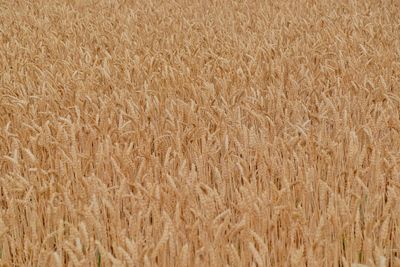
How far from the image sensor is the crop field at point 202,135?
1557 mm

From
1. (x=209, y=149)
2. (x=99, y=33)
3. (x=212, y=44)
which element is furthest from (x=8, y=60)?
(x=209, y=149)

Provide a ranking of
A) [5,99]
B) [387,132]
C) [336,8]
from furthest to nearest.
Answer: [336,8] < [5,99] < [387,132]

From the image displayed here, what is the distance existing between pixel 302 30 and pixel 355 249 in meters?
3.32

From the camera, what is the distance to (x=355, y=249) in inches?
59.5

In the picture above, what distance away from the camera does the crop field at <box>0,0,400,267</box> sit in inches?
61.3

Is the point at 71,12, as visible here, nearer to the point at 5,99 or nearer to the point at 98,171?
the point at 5,99

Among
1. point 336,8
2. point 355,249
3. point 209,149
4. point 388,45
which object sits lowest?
point 355,249

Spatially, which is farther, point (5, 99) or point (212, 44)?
point (212, 44)

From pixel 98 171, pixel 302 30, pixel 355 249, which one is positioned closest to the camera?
pixel 355 249

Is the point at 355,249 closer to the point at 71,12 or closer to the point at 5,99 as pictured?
the point at 5,99

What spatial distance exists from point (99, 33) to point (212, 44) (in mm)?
1120

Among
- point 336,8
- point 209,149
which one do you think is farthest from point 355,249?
point 336,8

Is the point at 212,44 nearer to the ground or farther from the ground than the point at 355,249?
farther from the ground

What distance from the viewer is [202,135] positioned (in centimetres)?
228
